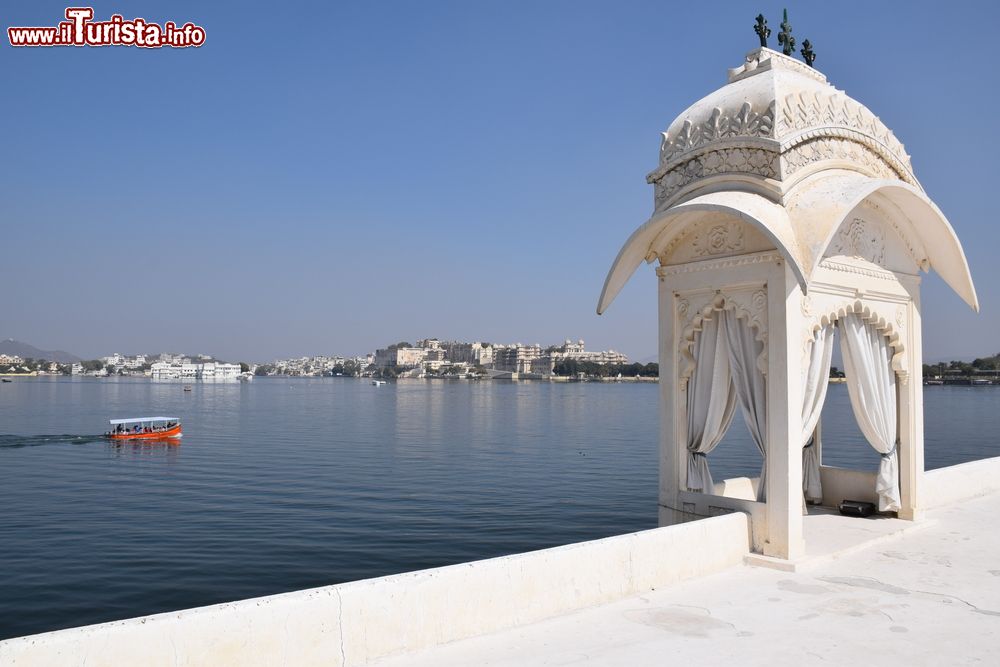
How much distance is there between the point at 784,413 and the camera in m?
5.62

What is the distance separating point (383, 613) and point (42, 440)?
3648cm

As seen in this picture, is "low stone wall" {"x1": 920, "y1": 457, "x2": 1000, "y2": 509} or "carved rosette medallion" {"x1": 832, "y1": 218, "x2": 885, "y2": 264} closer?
"carved rosette medallion" {"x1": 832, "y1": 218, "x2": 885, "y2": 264}

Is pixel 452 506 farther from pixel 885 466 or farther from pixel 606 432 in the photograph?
pixel 606 432

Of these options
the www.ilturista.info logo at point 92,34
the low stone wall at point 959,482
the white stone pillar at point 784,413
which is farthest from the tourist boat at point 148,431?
the white stone pillar at point 784,413

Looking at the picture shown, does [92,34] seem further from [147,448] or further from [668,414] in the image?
[147,448]

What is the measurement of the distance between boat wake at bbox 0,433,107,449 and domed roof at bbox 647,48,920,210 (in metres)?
33.7

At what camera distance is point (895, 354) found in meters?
7.21

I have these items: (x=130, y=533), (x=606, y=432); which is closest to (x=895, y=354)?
(x=130, y=533)

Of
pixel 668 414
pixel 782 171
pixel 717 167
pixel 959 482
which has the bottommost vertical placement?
pixel 959 482

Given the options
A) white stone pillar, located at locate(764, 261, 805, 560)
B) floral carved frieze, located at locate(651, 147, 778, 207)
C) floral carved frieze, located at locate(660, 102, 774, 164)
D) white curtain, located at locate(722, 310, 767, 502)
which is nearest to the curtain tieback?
white curtain, located at locate(722, 310, 767, 502)

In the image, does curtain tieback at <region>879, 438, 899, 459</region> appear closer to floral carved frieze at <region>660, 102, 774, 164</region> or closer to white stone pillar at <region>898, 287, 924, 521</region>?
white stone pillar at <region>898, 287, 924, 521</region>

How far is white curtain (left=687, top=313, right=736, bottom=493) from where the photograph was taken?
6414mm

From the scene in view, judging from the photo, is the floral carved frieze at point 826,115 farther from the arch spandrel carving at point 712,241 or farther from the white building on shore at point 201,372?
the white building on shore at point 201,372

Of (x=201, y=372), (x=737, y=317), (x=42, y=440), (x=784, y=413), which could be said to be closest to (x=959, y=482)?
(x=784, y=413)
